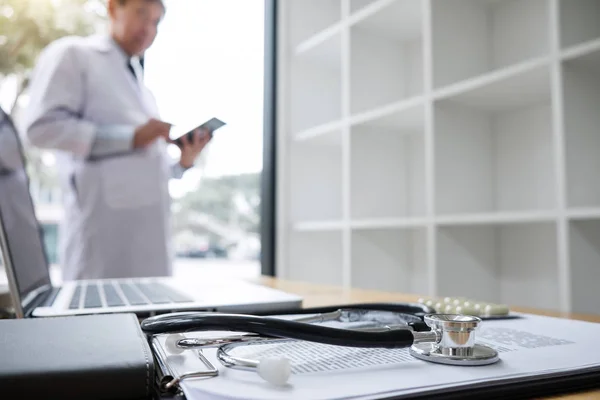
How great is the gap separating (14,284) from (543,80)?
1225mm

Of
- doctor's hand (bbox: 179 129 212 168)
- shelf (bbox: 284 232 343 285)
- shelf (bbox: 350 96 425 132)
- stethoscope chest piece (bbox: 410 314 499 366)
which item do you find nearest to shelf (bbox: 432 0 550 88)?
shelf (bbox: 350 96 425 132)

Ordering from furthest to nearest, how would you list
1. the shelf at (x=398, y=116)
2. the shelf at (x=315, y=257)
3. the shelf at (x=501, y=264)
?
the shelf at (x=315, y=257) < the shelf at (x=398, y=116) < the shelf at (x=501, y=264)

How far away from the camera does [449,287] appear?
1456mm

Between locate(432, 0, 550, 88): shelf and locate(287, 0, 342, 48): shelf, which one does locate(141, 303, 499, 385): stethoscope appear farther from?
locate(287, 0, 342, 48): shelf

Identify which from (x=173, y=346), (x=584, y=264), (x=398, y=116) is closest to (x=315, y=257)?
(x=398, y=116)

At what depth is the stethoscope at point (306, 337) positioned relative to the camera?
0.30 m

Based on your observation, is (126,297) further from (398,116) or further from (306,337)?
(398,116)

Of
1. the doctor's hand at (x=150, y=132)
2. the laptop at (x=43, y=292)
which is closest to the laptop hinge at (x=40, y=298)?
the laptop at (x=43, y=292)

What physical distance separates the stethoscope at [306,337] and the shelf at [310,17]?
2055 millimetres

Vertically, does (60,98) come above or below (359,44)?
below

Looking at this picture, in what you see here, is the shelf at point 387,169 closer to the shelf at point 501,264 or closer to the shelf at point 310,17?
the shelf at point 501,264

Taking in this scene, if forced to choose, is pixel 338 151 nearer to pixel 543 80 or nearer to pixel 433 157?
pixel 433 157

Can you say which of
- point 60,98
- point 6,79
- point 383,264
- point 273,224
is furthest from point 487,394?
point 6,79

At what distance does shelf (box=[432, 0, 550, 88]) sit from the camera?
1499 millimetres
